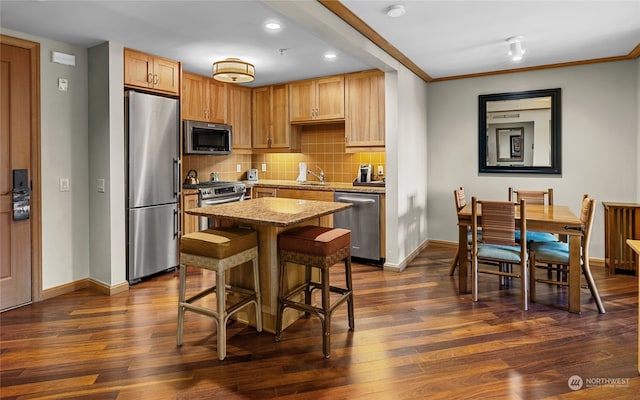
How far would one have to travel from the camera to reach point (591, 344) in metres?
2.54

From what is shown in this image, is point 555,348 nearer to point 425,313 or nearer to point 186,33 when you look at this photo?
point 425,313

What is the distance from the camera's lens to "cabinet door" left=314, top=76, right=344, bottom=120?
4.79 meters

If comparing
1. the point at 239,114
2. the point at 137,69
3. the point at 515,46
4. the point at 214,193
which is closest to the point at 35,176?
the point at 137,69

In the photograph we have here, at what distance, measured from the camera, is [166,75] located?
13.3 feet

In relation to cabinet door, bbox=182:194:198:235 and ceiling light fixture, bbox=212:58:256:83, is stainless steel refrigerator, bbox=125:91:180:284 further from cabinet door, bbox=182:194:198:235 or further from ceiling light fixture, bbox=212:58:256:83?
ceiling light fixture, bbox=212:58:256:83

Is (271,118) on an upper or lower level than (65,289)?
upper

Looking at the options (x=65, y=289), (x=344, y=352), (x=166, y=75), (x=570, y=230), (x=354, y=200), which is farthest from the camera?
(x=354, y=200)

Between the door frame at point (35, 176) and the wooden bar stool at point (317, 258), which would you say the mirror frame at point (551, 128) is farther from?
the door frame at point (35, 176)

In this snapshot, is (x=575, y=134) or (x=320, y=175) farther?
(x=320, y=175)

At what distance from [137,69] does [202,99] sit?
107 cm

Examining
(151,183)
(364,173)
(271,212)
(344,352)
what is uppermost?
(364,173)

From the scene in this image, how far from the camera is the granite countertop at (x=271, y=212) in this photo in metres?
2.35

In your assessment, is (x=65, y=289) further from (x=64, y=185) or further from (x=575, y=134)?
(x=575, y=134)

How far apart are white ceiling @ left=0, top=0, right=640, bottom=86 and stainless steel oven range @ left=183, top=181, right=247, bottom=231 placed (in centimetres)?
141
